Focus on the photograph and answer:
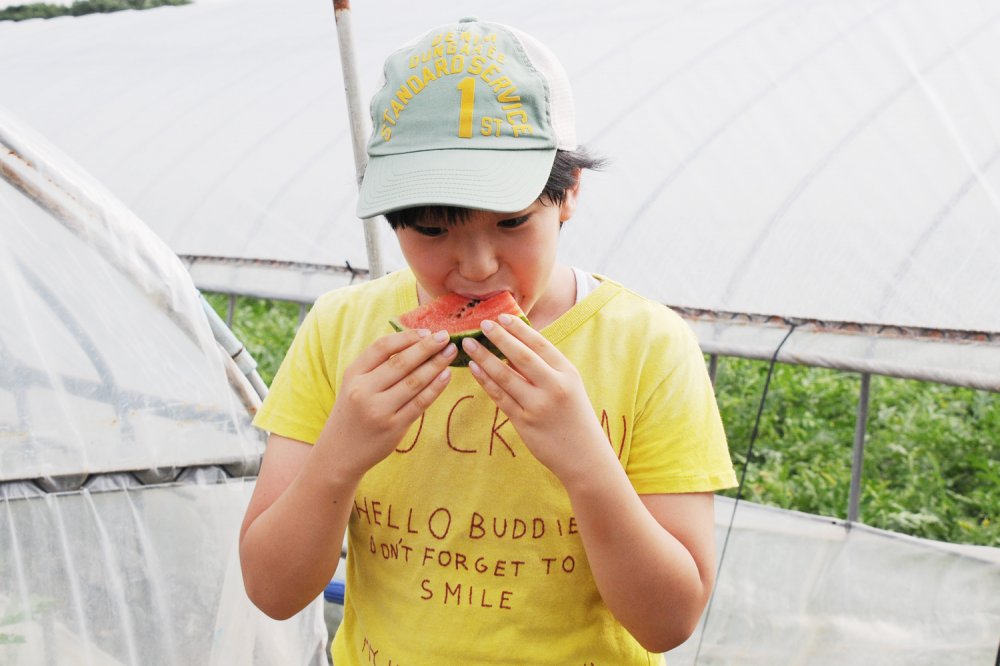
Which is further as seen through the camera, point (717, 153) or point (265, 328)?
point (265, 328)

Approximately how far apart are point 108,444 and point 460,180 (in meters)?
1.68

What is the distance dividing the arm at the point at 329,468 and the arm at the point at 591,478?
9 cm

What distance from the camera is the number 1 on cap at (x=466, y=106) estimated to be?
1.61 metres

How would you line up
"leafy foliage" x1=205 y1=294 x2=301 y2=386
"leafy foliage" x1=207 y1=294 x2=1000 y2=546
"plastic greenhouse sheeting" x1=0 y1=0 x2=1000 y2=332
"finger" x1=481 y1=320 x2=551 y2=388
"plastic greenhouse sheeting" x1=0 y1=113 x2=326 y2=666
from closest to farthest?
"finger" x1=481 y1=320 x2=551 y2=388 → "plastic greenhouse sheeting" x1=0 y1=113 x2=326 y2=666 → "plastic greenhouse sheeting" x1=0 y1=0 x2=1000 y2=332 → "leafy foliage" x1=207 y1=294 x2=1000 y2=546 → "leafy foliage" x1=205 y1=294 x2=301 y2=386

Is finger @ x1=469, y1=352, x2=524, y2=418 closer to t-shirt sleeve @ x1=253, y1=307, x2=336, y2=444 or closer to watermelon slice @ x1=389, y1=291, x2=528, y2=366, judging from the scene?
watermelon slice @ x1=389, y1=291, x2=528, y2=366

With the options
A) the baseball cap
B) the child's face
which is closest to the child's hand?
the child's face

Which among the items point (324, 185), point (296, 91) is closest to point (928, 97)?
point (324, 185)

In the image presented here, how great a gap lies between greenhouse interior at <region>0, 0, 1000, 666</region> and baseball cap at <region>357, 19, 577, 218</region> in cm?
150

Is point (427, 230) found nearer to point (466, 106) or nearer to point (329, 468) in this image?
point (466, 106)

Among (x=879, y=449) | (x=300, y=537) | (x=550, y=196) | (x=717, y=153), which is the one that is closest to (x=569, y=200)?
(x=550, y=196)

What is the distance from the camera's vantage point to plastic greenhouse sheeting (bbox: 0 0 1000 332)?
403cm

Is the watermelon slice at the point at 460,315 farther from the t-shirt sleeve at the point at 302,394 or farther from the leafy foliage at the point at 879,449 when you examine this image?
the leafy foliage at the point at 879,449

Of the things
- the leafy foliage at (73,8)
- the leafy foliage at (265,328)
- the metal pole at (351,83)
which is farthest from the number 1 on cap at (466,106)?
the leafy foliage at (73,8)

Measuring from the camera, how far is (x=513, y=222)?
1.65 meters
